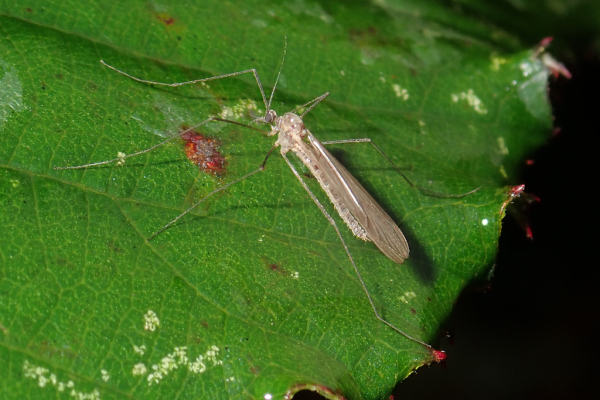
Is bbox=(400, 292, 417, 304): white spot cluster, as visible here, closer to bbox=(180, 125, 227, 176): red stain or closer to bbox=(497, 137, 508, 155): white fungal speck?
bbox=(180, 125, 227, 176): red stain

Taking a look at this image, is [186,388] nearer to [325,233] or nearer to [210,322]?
[210,322]

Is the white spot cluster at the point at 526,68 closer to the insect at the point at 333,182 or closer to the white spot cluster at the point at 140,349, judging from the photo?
the insect at the point at 333,182

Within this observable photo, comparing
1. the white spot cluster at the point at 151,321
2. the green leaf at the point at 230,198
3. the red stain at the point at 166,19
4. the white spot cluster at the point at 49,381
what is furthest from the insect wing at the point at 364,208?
the white spot cluster at the point at 49,381

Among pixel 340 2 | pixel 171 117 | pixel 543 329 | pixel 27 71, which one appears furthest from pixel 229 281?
pixel 543 329

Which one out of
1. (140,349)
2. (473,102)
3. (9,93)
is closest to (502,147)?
(473,102)

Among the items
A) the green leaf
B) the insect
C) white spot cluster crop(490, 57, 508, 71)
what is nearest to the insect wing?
the insect
